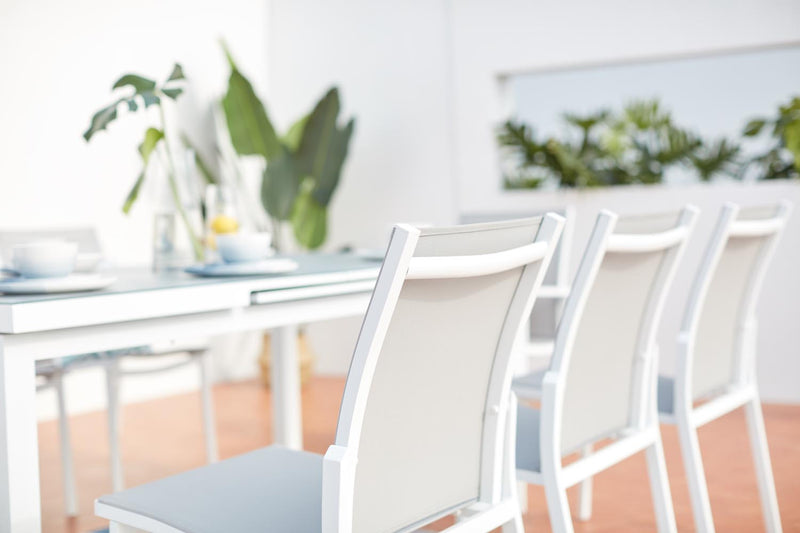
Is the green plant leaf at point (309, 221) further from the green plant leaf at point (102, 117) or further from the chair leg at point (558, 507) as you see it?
the chair leg at point (558, 507)

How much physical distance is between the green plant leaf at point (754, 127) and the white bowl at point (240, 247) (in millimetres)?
3075

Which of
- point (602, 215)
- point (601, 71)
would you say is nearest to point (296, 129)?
point (601, 71)

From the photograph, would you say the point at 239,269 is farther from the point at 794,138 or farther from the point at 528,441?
the point at 794,138

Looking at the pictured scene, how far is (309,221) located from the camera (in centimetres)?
523

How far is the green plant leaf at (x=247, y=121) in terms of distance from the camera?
4953 mm

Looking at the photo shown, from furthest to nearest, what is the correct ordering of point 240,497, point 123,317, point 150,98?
point 150,98
point 123,317
point 240,497

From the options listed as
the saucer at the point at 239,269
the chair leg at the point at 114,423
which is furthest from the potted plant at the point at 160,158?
the chair leg at the point at 114,423

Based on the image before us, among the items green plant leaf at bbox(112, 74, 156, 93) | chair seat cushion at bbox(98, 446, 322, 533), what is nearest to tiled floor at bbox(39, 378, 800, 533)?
chair seat cushion at bbox(98, 446, 322, 533)

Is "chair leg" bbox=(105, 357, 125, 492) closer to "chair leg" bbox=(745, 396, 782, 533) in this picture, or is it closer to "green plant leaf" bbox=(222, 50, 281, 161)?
"chair leg" bbox=(745, 396, 782, 533)

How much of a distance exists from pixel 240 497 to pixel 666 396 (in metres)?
1.19

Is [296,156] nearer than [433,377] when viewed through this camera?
No

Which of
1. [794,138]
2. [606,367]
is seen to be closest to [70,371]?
A: [606,367]

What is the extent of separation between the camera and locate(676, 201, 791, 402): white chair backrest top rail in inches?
83.6

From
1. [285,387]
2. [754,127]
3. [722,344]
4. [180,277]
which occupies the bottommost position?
[285,387]
